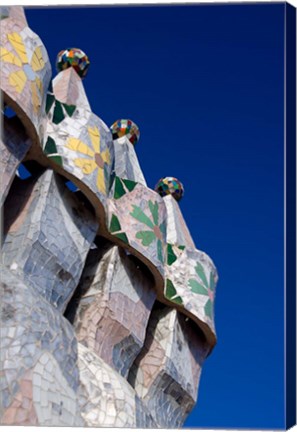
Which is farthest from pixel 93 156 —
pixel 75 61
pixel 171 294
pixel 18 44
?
pixel 171 294

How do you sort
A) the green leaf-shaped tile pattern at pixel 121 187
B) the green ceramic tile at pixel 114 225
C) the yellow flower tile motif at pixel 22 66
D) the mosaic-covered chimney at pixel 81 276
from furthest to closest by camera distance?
the green leaf-shaped tile pattern at pixel 121 187 → the green ceramic tile at pixel 114 225 → the yellow flower tile motif at pixel 22 66 → the mosaic-covered chimney at pixel 81 276

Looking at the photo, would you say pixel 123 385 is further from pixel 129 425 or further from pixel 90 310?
pixel 90 310

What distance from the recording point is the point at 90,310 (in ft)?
24.7

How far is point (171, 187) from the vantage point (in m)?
10.2

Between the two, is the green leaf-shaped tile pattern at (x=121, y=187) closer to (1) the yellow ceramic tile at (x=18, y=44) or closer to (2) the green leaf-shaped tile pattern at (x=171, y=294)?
(2) the green leaf-shaped tile pattern at (x=171, y=294)

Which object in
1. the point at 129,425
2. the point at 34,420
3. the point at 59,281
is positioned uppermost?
the point at 59,281

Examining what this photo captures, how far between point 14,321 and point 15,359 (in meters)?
0.34

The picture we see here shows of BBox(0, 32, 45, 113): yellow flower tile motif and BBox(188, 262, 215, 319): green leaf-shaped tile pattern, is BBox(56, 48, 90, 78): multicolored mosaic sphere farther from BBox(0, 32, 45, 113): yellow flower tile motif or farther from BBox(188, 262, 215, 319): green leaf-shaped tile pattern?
BBox(188, 262, 215, 319): green leaf-shaped tile pattern

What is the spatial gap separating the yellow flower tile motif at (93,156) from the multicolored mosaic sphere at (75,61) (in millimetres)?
1503

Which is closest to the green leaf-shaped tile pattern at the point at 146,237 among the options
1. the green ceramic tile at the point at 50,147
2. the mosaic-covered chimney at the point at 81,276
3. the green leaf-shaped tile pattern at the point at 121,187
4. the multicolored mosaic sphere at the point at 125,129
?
the mosaic-covered chimney at the point at 81,276

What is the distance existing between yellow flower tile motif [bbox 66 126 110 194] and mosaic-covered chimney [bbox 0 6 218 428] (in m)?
0.01

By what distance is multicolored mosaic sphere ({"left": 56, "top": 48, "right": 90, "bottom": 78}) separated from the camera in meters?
8.91

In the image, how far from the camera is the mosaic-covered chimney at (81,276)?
5.91 meters

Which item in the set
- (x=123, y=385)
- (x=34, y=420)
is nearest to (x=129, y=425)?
(x=123, y=385)
